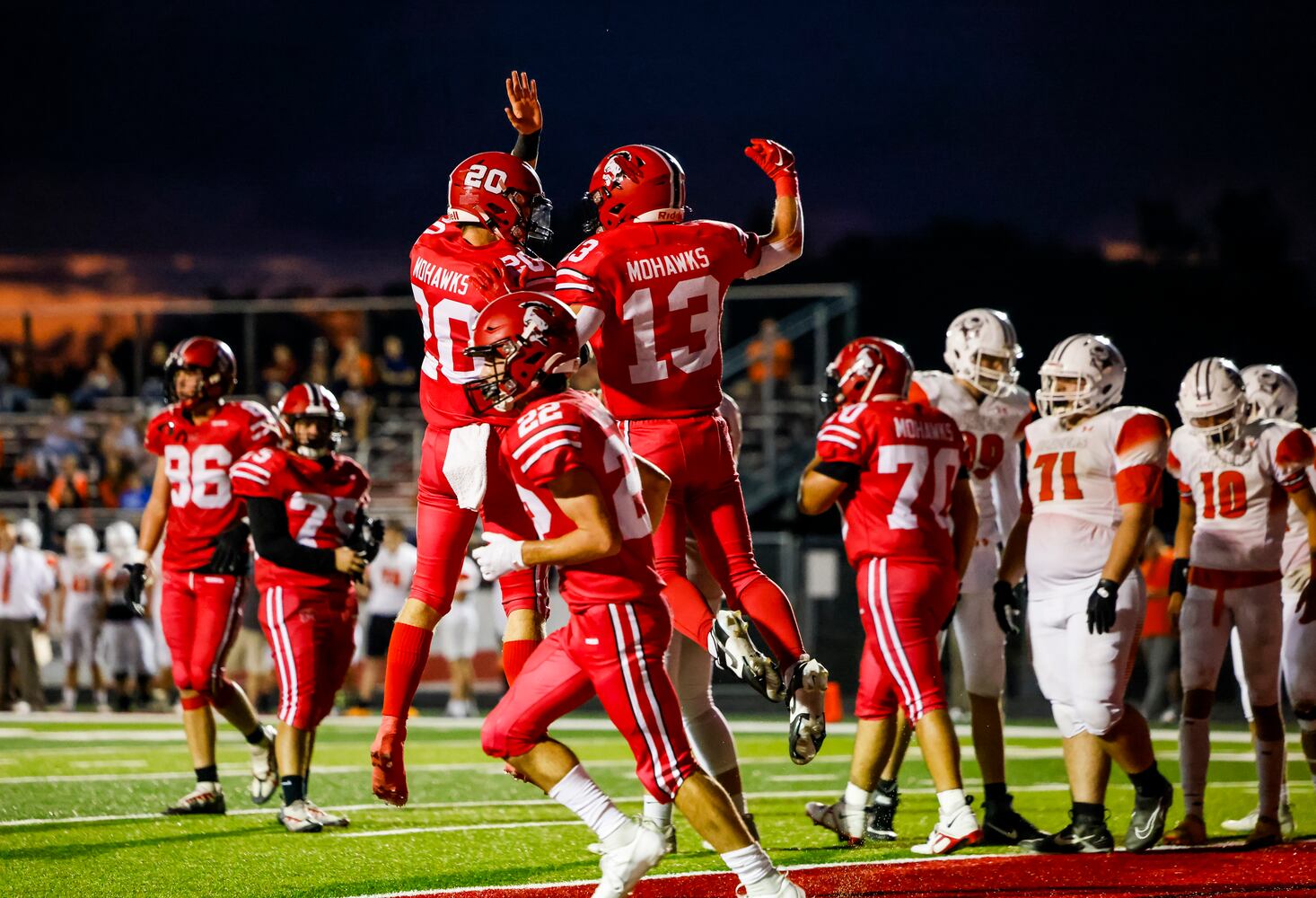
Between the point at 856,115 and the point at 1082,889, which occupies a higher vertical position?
the point at 856,115

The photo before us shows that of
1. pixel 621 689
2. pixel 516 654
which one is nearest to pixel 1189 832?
pixel 516 654

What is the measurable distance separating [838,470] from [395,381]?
13.8 meters

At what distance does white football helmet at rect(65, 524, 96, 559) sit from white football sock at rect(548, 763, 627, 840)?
13.1 meters

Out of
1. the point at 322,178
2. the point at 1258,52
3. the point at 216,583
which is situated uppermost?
the point at 1258,52

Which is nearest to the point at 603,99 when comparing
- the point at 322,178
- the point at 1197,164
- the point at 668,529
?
the point at 322,178

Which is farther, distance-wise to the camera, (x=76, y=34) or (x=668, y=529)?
(x=76, y=34)

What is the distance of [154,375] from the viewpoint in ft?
67.4

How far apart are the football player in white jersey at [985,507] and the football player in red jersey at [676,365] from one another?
142 cm

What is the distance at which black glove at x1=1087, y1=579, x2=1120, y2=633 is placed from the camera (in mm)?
6066

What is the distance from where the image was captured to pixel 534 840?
678 cm

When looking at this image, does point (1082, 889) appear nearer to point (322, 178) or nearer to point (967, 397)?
point (967, 397)

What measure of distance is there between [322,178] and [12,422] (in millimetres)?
9030

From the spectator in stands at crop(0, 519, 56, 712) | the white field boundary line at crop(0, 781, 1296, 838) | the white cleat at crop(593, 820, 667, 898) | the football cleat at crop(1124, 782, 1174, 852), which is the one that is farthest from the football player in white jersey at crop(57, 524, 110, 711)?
the white cleat at crop(593, 820, 667, 898)

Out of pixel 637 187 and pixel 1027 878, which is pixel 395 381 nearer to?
pixel 637 187
